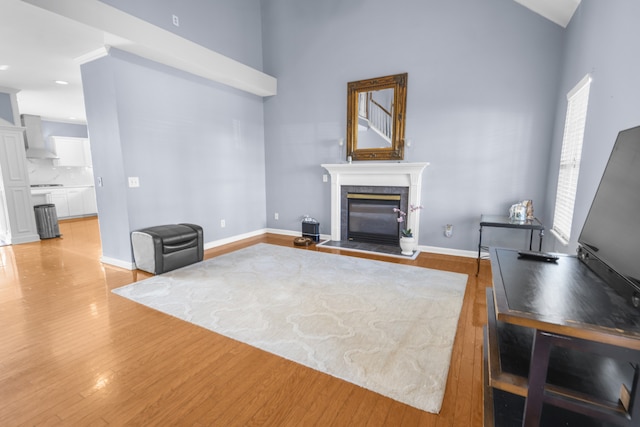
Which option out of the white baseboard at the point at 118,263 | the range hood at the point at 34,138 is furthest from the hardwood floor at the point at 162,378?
the range hood at the point at 34,138

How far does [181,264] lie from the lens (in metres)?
3.67

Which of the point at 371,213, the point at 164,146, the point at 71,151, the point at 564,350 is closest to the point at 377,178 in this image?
the point at 371,213

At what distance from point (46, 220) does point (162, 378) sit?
216 inches

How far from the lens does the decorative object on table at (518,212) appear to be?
3.46 m

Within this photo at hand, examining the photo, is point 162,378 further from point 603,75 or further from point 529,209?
point 529,209

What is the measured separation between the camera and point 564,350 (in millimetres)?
1266

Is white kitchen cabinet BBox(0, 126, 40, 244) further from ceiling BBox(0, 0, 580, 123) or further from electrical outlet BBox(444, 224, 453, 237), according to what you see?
electrical outlet BBox(444, 224, 453, 237)

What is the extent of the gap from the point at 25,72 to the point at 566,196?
694 cm

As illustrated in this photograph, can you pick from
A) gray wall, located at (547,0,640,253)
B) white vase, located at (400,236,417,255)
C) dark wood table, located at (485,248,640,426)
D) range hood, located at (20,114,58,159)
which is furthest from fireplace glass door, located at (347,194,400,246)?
range hood, located at (20,114,58,159)

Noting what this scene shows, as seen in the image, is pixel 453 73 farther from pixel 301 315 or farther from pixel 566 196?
pixel 301 315

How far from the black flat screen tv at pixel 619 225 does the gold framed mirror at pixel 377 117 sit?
10.0 feet

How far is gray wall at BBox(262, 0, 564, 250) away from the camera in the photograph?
363 cm

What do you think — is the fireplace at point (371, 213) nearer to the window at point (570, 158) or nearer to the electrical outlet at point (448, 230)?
the electrical outlet at point (448, 230)

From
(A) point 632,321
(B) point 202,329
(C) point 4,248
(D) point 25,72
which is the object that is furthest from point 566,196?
(C) point 4,248
